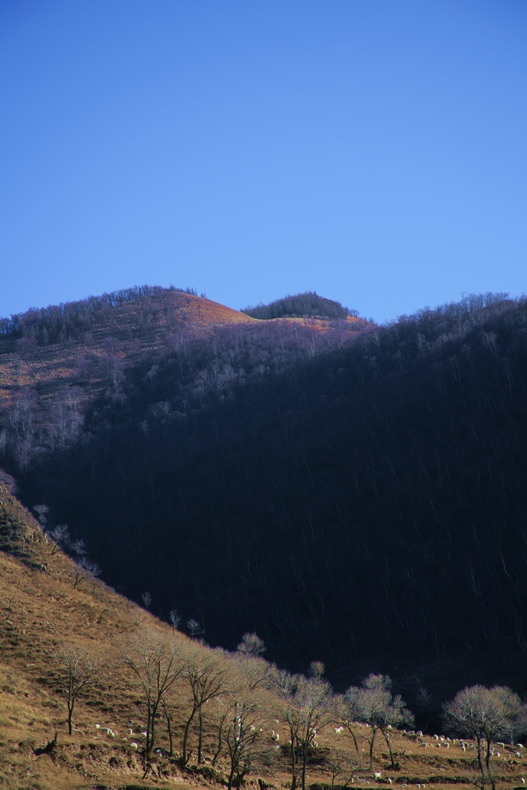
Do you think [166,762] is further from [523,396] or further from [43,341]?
[43,341]

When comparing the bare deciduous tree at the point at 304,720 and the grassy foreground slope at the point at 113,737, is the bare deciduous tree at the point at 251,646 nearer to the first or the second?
the grassy foreground slope at the point at 113,737

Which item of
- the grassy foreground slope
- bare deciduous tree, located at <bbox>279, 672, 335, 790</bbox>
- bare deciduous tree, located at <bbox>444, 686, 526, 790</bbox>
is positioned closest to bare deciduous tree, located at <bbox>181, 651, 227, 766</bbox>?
the grassy foreground slope

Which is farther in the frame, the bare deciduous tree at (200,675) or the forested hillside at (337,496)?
the forested hillside at (337,496)

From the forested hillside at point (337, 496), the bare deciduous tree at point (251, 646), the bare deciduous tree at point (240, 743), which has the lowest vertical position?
the bare deciduous tree at point (240, 743)

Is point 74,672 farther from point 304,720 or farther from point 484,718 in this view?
point 484,718

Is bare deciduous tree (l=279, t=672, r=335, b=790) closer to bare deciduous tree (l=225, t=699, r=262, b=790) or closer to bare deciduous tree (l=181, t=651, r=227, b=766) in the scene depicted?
bare deciduous tree (l=225, t=699, r=262, b=790)

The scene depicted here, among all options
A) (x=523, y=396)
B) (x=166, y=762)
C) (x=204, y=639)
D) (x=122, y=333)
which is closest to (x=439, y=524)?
(x=523, y=396)

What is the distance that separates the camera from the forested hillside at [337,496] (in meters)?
80.1

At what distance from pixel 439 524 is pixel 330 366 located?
191ft

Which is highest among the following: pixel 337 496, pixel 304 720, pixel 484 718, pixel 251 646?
pixel 337 496

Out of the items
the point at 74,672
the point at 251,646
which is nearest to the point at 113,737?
the point at 74,672

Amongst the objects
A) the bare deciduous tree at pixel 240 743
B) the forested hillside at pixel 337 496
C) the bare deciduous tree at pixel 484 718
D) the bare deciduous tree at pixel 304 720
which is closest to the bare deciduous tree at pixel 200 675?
the bare deciduous tree at pixel 240 743

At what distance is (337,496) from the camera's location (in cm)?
10712

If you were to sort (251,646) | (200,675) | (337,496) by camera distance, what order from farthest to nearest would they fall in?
(337,496) → (251,646) → (200,675)
